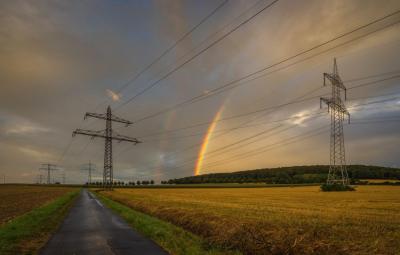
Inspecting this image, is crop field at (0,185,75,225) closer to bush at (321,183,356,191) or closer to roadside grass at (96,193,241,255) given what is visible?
roadside grass at (96,193,241,255)

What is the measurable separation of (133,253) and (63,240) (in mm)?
5061

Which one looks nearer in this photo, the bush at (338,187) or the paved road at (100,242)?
the paved road at (100,242)

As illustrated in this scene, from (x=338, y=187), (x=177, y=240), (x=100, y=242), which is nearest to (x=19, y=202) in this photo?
(x=100, y=242)

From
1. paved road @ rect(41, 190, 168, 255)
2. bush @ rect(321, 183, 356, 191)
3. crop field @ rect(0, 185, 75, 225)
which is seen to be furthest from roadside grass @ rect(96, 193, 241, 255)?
bush @ rect(321, 183, 356, 191)

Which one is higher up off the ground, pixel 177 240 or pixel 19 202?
pixel 19 202

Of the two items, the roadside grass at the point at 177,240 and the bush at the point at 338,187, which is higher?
the bush at the point at 338,187

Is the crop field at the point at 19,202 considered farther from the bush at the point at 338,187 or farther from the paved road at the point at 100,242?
the bush at the point at 338,187

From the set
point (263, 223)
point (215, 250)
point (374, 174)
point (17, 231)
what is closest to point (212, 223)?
point (263, 223)

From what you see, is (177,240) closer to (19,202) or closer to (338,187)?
(19,202)

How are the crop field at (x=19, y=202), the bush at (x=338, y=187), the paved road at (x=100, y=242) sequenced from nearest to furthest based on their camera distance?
1. the paved road at (x=100, y=242)
2. the crop field at (x=19, y=202)
3. the bush at (x=338, y=187)

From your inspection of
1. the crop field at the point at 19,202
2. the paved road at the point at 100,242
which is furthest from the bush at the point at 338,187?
the paved road at the point at 100,242

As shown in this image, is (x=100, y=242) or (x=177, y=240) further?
(x=177, y=240)

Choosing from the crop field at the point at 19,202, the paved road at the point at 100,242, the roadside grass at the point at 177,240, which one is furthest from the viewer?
the crop field at the point at 19,202

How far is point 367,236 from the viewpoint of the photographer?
14.9m
